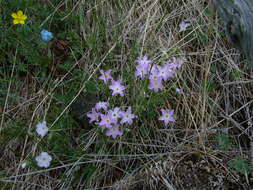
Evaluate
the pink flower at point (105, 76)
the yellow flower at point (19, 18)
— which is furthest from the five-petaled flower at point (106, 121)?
the yellow flower at point (19, 18)

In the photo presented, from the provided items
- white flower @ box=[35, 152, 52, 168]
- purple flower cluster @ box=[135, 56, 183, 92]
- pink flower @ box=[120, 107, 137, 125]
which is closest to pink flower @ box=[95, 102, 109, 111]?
pink flower @ box=[120, 107, 137, 125]

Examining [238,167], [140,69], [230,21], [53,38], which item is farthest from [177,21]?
[230,21]

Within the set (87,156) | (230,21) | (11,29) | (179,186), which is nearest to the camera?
(230,21)

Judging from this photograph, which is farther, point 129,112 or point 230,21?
point 129,112

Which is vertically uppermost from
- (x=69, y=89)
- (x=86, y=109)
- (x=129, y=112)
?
(x=69, y=89)

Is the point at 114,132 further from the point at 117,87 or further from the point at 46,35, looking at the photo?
the point at 46,35

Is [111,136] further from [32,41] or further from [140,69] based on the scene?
[32,41]

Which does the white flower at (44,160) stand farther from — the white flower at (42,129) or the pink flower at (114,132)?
the pink flower at (114,132)
